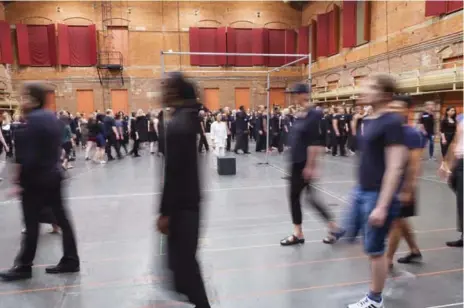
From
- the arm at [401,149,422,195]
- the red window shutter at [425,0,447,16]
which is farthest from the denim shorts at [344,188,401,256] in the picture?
the red window shutter at [425,0,447,16]

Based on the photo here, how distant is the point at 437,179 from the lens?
778 centimetres

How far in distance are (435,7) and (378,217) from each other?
49.6 feet

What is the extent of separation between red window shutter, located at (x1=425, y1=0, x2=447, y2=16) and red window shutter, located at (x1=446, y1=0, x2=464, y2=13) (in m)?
0.13

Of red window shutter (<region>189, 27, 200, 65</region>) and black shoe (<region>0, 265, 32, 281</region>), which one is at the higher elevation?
red window shutter (<region>189, 27, 200, 65</region>)

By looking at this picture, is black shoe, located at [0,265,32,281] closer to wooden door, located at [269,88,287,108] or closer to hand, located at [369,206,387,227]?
hand, located at [369,206,387,227]

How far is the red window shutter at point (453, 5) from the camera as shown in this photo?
13597 millimetres

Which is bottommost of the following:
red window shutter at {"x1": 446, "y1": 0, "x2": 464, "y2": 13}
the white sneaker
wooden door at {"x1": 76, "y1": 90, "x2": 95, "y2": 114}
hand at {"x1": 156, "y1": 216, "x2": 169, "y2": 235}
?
the white sneaker

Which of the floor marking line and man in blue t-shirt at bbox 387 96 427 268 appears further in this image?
the floor marking line

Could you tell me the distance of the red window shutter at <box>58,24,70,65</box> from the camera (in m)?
23.7

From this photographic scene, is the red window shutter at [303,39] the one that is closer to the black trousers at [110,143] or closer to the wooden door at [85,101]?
the wooden door at [85,101]

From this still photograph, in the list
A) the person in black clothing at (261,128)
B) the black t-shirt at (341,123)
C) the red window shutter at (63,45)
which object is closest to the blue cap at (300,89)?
the black t-shirt at (341,123)

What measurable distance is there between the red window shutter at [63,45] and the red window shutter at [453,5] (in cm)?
2076

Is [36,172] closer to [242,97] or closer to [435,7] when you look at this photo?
[435,7]

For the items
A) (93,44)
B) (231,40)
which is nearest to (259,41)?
(231,40)
